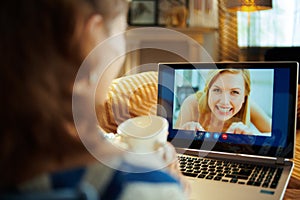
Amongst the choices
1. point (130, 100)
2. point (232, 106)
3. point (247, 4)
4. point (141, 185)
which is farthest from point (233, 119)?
point (247, 4)

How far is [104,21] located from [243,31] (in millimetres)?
2952

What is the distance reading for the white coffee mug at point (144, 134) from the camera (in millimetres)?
541

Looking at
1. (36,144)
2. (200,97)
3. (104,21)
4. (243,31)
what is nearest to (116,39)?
(104,21)

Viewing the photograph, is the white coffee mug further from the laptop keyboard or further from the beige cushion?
the beige cushion

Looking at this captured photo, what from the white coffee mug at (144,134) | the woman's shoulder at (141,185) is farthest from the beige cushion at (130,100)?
the woman's shoulder at (141,185)

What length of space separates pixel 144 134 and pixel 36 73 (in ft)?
0.84

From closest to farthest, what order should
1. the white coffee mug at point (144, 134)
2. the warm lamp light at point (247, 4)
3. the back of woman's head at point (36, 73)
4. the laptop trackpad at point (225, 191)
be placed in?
the back of woman's head at point (36, 73), the white coffee mug at point (144, 134), the laptop trackpad at point (225, 191), the warm lamp light at point (247, 4)

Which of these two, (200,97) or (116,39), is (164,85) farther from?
(116,39)

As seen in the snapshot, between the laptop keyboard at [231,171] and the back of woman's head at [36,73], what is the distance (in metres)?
0.51

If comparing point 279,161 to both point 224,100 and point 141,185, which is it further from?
point 141,185

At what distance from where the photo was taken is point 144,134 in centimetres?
59

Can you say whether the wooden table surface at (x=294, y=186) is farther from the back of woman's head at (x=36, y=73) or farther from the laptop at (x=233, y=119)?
the back of woman's head at (x=36, y=73)

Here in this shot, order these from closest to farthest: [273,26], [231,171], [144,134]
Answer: [144,134] → [231,171] → [273,26]

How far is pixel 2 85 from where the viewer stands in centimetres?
37
